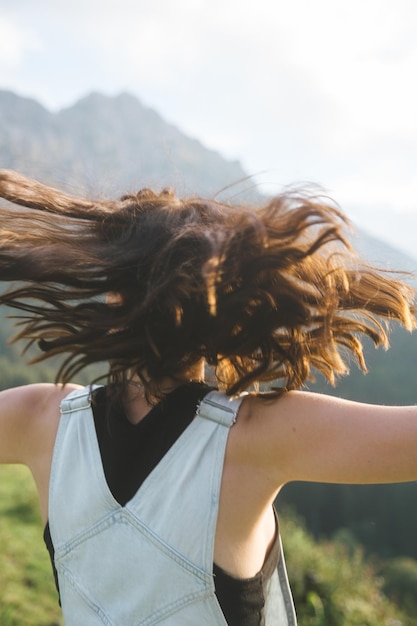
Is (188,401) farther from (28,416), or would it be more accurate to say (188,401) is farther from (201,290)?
(28,416)

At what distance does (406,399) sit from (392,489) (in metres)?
12.1

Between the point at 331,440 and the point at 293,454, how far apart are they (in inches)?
2.7

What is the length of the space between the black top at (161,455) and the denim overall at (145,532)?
0.02 meters

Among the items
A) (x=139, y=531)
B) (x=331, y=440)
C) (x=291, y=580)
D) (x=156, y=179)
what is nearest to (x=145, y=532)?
(x=139, y=531)

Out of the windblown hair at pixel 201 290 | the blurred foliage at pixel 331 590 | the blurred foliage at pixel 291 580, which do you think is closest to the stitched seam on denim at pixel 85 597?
the windblown hair at pixel 201 290

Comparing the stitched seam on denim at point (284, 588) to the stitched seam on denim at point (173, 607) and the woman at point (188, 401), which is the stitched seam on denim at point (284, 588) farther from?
the stitched seam on denim at point (173, 607)

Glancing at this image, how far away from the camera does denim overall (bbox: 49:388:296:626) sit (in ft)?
3.22

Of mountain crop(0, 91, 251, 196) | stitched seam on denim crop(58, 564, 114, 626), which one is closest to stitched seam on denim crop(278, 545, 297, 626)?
stitched seam on denim crop(58, 564, 114, 626)

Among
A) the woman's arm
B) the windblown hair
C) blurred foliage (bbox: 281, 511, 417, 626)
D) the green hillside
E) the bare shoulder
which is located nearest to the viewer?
the woman's arm

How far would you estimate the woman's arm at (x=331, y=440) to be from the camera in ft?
2.98

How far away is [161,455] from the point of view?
1021 millimetres

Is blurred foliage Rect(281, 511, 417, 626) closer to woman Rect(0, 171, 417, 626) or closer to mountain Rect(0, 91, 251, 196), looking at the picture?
woman Rect(0, 171, 417, 626)

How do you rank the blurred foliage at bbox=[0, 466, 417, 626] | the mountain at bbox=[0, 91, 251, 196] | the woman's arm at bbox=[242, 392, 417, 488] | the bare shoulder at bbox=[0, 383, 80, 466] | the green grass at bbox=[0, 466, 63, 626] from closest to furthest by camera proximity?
the woman's arm at bbox=[242, 392, 417, 488], the bare shoulder at bbox=[0, 383, 80, 466], the green grass at bbox=[0, 466, 63, 626], the blurred foliage at bbox=[0, 466, 417, 626], the mountain at bbox=[0, 91, 251, 196]

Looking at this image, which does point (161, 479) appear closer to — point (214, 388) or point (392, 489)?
point (214, 388)
